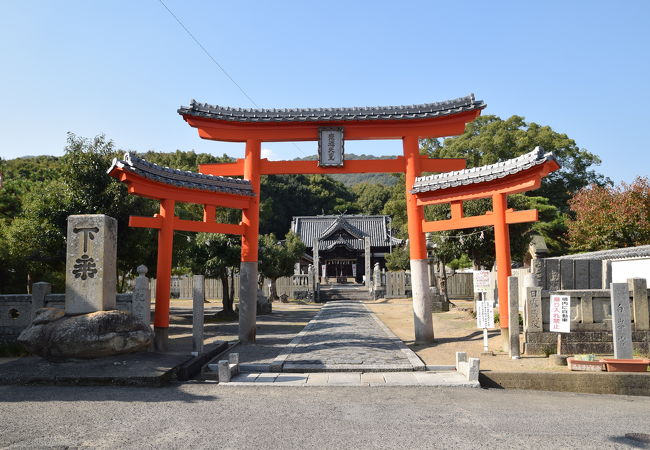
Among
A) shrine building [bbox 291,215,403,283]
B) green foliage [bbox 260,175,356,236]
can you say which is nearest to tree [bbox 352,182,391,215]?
green foliage [bbox 260,175,356,236]

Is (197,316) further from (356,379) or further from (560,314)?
(560,314)

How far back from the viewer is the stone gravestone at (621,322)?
9289 millimetres

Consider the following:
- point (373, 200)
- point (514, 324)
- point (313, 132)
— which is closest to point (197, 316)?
point (313, 132)

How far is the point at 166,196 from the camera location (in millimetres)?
11461

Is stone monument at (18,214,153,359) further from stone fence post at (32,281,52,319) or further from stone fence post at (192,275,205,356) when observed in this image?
stone fence post at (32,281,52,319)

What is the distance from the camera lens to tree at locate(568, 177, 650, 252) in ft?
66.3

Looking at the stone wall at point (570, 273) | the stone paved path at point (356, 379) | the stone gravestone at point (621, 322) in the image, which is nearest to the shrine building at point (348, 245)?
the stone wall at point (570, 273)

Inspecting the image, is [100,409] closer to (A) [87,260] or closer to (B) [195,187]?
(A) [87,260]

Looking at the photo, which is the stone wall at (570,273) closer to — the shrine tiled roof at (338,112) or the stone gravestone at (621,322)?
the stone gravestone at (621,322)

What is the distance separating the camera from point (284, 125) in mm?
13266

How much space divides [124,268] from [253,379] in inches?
376

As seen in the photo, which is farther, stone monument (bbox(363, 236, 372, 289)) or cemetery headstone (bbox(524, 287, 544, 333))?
stone monument (bbox(363, 236, 372, 289))

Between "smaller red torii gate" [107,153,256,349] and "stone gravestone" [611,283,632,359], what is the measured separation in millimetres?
8854

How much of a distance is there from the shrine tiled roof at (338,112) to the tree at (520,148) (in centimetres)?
2260
